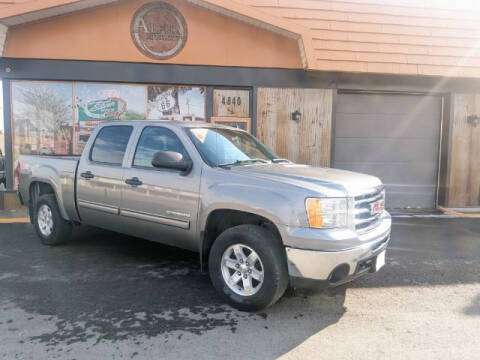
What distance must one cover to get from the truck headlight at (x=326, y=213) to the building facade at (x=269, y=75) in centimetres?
612

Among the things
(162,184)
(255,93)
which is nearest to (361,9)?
A: (255,93)

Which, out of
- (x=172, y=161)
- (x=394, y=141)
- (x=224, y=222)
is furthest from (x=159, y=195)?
(x=394, y=141)

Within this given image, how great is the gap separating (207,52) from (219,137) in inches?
220

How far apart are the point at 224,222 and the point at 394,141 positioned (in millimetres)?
7747

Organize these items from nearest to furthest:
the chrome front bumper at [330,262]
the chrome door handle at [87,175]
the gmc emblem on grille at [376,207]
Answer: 1. the chrome front bumper at [330,262]
2. the gmc emblem on grille at [376,207]
3. the chrome door handle at [87,175]

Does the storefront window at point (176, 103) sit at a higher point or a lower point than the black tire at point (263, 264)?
higher

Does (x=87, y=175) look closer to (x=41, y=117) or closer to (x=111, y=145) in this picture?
(x=111, y=145)

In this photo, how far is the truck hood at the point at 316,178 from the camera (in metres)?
3.65

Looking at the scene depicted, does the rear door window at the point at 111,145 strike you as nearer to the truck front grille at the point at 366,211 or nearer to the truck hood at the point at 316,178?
the truck hood at the point at 316,178

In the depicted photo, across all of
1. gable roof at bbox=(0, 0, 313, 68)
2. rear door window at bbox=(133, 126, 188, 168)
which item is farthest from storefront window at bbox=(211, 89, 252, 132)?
rear door window at bbox=(133, 126, 188, 168)

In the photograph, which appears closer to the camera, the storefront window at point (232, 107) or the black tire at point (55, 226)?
the black tire at point (55, 226)

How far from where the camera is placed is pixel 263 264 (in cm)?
362

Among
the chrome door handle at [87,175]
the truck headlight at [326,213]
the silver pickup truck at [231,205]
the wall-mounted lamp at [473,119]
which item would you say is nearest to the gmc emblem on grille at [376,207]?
the silver pickup truck at [231,205]

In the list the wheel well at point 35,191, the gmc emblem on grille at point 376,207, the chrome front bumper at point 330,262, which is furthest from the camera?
the wheel well at point 35,191
